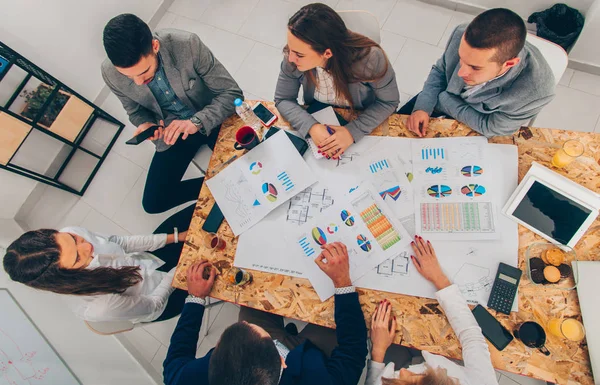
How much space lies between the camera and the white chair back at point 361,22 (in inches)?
61.7

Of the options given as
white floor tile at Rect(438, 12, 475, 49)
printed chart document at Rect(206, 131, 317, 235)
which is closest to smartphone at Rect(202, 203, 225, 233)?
printed chart document at Rect(206, 131, 317, 235)

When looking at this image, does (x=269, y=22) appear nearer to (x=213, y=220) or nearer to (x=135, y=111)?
(x=135, y=111)

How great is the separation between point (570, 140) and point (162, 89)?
1784 mm

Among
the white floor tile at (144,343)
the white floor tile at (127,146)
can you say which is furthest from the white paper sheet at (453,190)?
the white floor tile at (127,146)

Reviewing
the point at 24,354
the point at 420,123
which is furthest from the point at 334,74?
the point at 24,354

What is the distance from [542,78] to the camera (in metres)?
1.33

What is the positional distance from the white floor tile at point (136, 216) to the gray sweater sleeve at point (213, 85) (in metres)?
1.03

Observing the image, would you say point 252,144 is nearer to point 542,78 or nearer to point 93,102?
point 542,78

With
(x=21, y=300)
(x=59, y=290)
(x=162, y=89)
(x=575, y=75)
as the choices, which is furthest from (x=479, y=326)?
(x=575, y=75)

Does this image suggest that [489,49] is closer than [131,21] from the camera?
Yes

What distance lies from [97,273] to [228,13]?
8.06ft

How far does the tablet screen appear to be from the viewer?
48.9 inches

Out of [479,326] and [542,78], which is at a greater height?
[542,78]

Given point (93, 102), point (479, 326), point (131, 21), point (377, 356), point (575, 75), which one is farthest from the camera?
point (93, 102)
